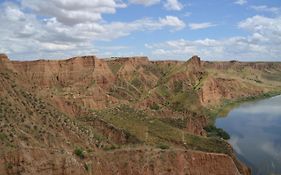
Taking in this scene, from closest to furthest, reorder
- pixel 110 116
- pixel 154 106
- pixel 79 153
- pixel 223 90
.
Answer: pixel 79 153
pixel 110 116
pixel 154 106
pixel 223 90

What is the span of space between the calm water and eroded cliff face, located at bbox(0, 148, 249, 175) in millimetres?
13923

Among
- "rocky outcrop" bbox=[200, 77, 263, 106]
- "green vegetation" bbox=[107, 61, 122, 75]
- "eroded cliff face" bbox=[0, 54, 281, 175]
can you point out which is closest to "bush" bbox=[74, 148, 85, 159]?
"eroded cliff face" bbox=[0, 54, 281, 175]

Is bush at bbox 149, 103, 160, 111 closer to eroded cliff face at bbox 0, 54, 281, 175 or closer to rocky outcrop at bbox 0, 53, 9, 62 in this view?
eroded cliff face at bbox 0, 54, 281, 175

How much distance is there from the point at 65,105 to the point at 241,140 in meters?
34.5

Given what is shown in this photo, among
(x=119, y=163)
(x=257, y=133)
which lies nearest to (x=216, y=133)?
(x=257, y=133)

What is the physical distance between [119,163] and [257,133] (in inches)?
1979

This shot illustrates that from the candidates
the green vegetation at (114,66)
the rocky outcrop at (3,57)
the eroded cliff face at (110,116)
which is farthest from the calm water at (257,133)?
the rocky outcrop at (3,57)

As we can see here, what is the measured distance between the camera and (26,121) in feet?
152

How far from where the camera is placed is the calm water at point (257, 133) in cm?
6450

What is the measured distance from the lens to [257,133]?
88500 mm

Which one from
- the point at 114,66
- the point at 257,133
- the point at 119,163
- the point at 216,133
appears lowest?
the point at 257,133

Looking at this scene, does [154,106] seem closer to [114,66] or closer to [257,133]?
[114,66]

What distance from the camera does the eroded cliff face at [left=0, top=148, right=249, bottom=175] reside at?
1521 inches

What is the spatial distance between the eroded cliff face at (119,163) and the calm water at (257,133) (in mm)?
13923
